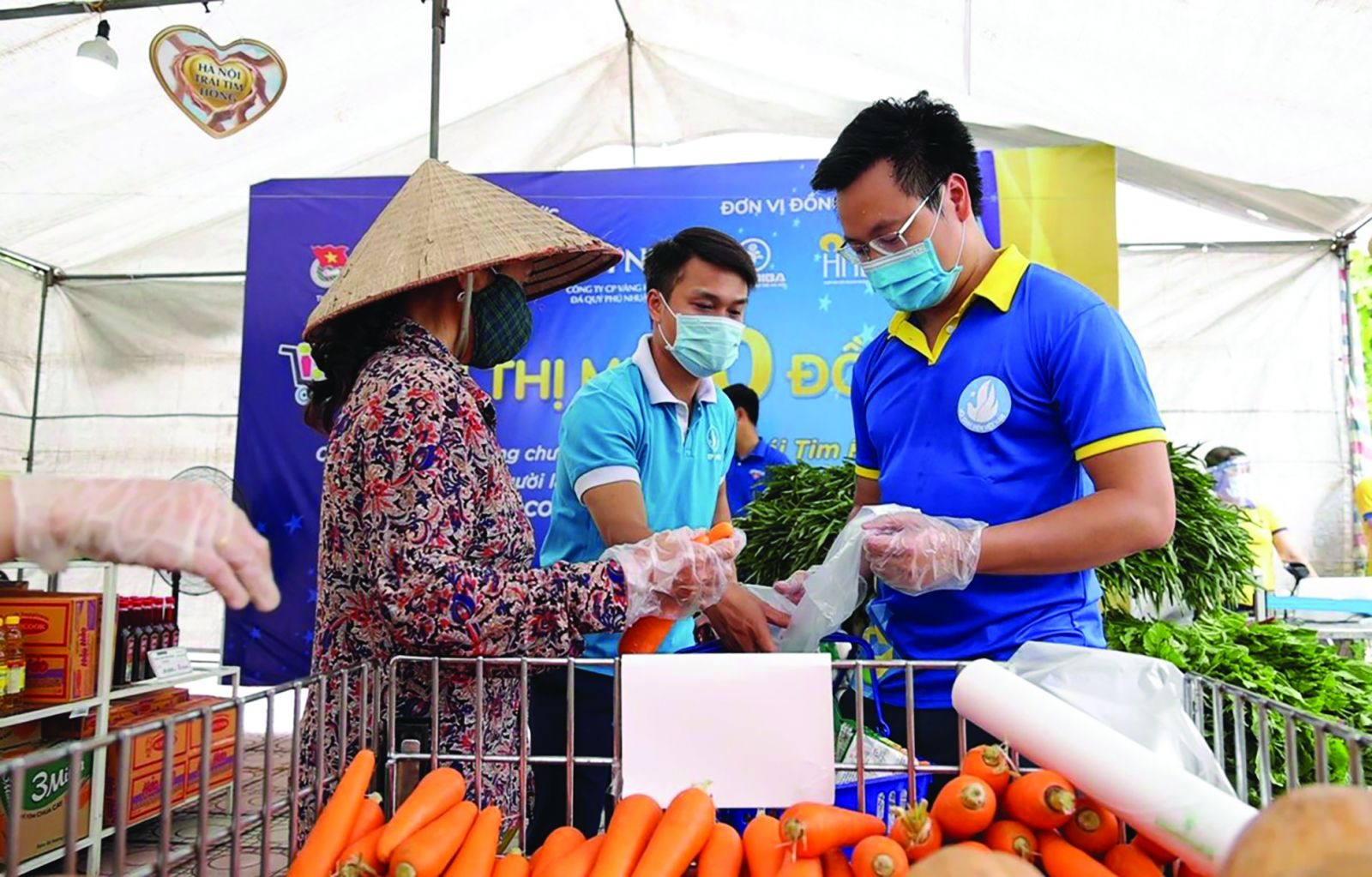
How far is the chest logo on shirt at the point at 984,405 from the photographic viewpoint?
1.46 m

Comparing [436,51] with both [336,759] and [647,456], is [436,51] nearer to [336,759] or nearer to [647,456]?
[647,456]

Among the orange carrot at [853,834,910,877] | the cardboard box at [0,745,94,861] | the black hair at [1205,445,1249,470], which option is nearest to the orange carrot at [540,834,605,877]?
the orange carrot at [853,834,910,877]

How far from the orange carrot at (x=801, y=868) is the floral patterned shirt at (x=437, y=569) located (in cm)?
44

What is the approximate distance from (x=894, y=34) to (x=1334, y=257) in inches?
132

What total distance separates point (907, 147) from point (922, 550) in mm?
734

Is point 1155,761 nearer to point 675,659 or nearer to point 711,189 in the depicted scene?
point 675,659

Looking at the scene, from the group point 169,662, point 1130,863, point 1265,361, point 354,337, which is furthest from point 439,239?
point 1265,361

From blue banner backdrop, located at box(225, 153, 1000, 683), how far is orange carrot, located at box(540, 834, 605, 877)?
11.4 ft

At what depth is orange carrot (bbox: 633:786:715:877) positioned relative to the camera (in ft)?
2.91

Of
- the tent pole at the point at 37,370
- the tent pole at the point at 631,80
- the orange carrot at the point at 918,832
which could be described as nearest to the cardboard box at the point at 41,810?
the orange carrot at the point at 918,832

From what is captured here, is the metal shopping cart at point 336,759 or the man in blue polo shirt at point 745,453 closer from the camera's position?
the metal shopping cart at point 336,759

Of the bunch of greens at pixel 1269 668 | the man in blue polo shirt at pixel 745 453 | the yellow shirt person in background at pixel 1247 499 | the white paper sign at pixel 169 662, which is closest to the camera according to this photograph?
the bunch of greens at pixel 1269 668

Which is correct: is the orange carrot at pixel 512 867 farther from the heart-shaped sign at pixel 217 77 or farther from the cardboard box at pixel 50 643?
the heart-shaped sign at pixel 217 77

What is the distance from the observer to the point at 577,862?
0.92 metres
